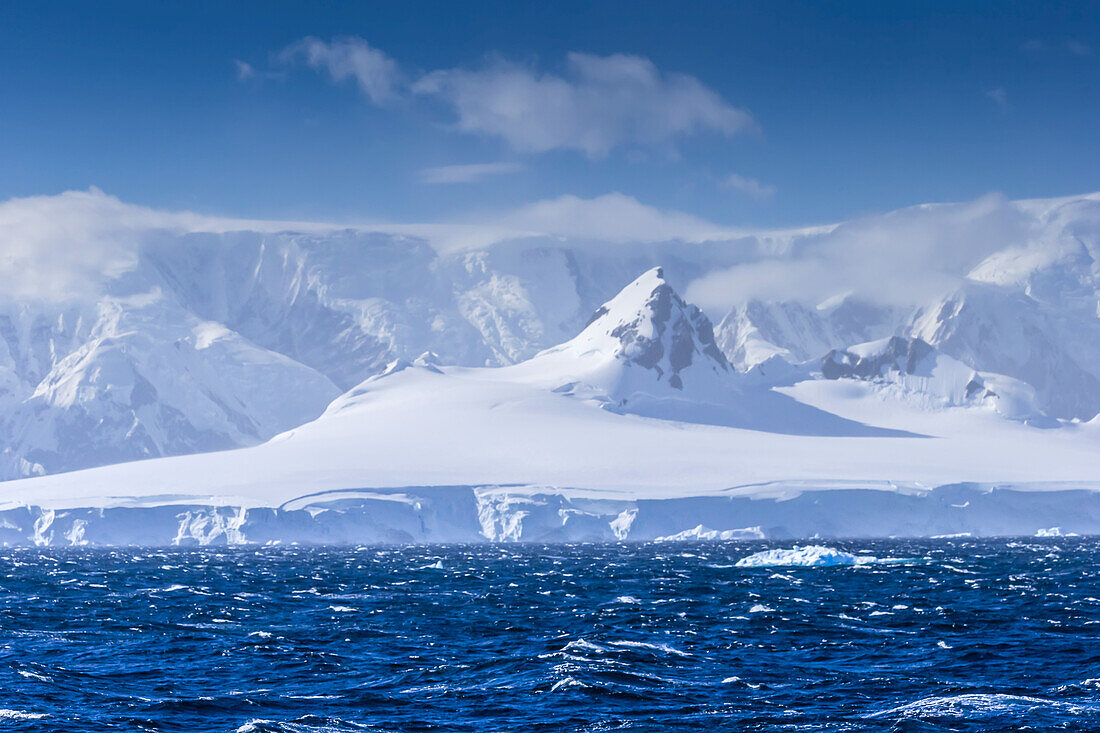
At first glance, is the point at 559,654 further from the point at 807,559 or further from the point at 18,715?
the point at 807,559

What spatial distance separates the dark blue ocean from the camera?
37562mm

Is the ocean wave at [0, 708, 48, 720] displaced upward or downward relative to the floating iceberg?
downward

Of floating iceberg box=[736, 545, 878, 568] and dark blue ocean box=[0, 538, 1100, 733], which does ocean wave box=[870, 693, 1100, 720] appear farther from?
floating iceberg box=[736, 545, 878, 568]

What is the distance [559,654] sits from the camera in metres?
48.7

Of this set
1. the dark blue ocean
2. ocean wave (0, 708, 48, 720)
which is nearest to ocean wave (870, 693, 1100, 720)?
the dark blue ocean

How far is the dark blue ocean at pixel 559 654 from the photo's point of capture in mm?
37562

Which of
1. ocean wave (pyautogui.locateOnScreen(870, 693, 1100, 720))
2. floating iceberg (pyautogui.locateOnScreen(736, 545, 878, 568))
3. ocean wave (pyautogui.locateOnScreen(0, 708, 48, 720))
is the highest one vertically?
floating iceberg (pyautogui.locateOnScreen(736, 545, 878, 568))

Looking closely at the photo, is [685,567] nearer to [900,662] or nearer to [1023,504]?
[900,662]

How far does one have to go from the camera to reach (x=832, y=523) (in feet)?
623

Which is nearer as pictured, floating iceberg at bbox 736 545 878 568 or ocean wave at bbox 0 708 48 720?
ocean wave at bbox 0 708 48 720

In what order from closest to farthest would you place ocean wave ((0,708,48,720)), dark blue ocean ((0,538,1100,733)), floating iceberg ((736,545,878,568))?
ocean wave ((0,708,48,720)) < dark blue ocean ((0,538,1100,733)) < floating iceberg ((736,545,878,568))

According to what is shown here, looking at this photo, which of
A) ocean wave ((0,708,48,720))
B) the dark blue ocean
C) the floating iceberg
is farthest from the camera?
the floating iceberg

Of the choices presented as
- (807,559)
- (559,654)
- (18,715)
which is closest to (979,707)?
(559,654)

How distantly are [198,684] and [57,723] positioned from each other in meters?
6.63
